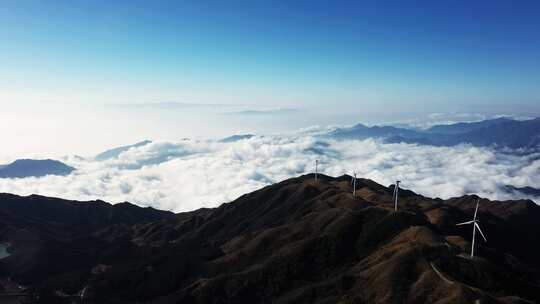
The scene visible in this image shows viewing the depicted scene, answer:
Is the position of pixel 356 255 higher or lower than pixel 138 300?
higher

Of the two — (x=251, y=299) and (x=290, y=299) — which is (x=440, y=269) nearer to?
(x=290, y=299)

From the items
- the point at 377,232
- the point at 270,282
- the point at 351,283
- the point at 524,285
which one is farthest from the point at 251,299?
the point at 524,285

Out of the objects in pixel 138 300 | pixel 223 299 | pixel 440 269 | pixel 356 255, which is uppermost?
pixel 440 269

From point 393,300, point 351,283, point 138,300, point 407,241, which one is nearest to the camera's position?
point 393,300

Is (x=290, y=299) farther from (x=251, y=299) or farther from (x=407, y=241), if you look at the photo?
(x=407, y=241)

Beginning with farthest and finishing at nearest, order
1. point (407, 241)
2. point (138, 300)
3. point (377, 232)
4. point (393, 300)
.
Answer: point (138, 300) → point (377, 232) → point (407, 241) → point (393, 300)

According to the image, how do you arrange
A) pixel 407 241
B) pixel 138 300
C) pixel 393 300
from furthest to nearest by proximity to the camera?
pixel 138 300
pixel 407 241
pixel 393 300

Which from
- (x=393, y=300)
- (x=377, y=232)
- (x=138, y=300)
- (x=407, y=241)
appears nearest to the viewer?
(x=393, y=300)

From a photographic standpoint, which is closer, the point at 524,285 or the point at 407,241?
the point at 524,285

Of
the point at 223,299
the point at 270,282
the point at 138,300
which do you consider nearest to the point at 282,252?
the point at 270,282
